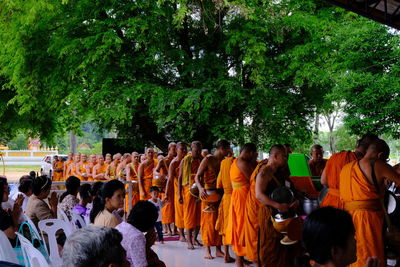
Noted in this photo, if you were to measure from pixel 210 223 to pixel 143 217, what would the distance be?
493 cm

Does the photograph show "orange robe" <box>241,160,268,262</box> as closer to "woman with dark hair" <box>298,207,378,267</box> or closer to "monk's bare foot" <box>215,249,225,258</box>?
"monk's bare foot" <box>215,249,225,258</box>

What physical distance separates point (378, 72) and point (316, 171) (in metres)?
3.86

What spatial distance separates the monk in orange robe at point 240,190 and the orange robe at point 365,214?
6.08ft

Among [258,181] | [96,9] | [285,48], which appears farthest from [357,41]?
[258,181]

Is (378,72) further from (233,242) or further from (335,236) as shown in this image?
(335,236)

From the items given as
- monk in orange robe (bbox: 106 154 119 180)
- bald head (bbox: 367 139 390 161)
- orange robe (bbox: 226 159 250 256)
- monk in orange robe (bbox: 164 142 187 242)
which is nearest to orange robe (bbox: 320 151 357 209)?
bald head (bbox: 367 139 390 161)

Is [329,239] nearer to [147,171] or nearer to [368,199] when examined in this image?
[368,199]

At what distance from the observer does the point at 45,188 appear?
622 cm

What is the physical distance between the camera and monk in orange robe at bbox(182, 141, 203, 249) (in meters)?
9.73

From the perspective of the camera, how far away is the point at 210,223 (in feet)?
29.1

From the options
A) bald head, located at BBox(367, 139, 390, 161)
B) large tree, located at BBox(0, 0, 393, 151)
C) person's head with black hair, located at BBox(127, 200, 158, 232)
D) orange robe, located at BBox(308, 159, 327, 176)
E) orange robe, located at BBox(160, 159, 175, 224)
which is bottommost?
orange robe, located at BBox(160, 159, 175, 224)

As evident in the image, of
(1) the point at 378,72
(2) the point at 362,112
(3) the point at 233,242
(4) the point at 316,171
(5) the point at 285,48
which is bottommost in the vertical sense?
(3) the point at 233,242

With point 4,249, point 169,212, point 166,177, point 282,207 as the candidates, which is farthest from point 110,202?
point 166,177

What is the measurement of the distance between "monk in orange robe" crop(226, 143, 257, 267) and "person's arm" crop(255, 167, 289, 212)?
1144 mm
